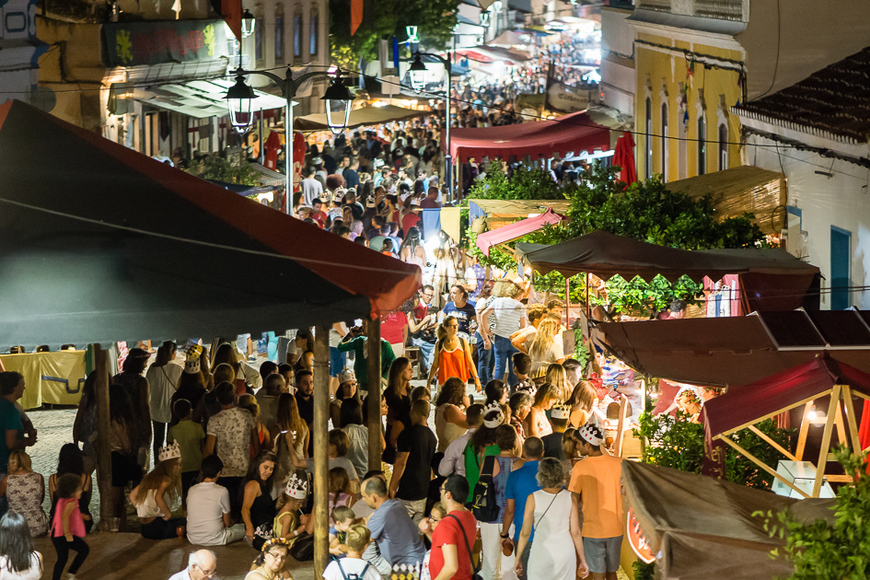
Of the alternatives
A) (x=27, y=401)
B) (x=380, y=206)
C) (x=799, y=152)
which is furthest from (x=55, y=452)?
(x=380, y=206)

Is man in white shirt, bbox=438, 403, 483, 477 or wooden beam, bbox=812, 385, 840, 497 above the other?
wooden beam, bbox=812, 385, 840, 497

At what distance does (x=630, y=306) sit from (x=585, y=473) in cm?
616

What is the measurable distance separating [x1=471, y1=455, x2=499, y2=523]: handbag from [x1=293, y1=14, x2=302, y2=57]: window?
3132cm

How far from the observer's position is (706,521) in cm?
644

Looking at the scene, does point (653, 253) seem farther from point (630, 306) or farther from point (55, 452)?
point (55, 452)

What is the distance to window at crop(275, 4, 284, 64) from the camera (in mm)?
37219

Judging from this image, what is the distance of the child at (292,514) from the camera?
29.0 ft

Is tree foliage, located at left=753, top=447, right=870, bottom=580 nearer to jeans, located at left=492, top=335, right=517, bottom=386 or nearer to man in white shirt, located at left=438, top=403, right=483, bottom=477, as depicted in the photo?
man in white shirt, located at left=438, top=403, right=483, bottom=477

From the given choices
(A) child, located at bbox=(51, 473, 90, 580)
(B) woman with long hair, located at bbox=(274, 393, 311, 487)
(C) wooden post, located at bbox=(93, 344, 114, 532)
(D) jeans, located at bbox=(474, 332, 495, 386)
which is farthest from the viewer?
(D) jeans, located at bbox=(474, 332, 495, 386)

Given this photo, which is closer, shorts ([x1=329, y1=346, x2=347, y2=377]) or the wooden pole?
the wooden pole

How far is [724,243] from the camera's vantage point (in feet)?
46.1

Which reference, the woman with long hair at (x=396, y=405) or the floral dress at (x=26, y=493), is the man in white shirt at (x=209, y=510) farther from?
the woman with long hair at (x=396, y=405)

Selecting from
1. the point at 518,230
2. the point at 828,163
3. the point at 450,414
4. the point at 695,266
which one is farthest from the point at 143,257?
the point at 518,230

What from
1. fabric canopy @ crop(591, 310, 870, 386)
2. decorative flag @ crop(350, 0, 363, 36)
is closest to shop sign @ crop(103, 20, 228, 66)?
decorative flag @ crop(350, 0, 363, 36)
